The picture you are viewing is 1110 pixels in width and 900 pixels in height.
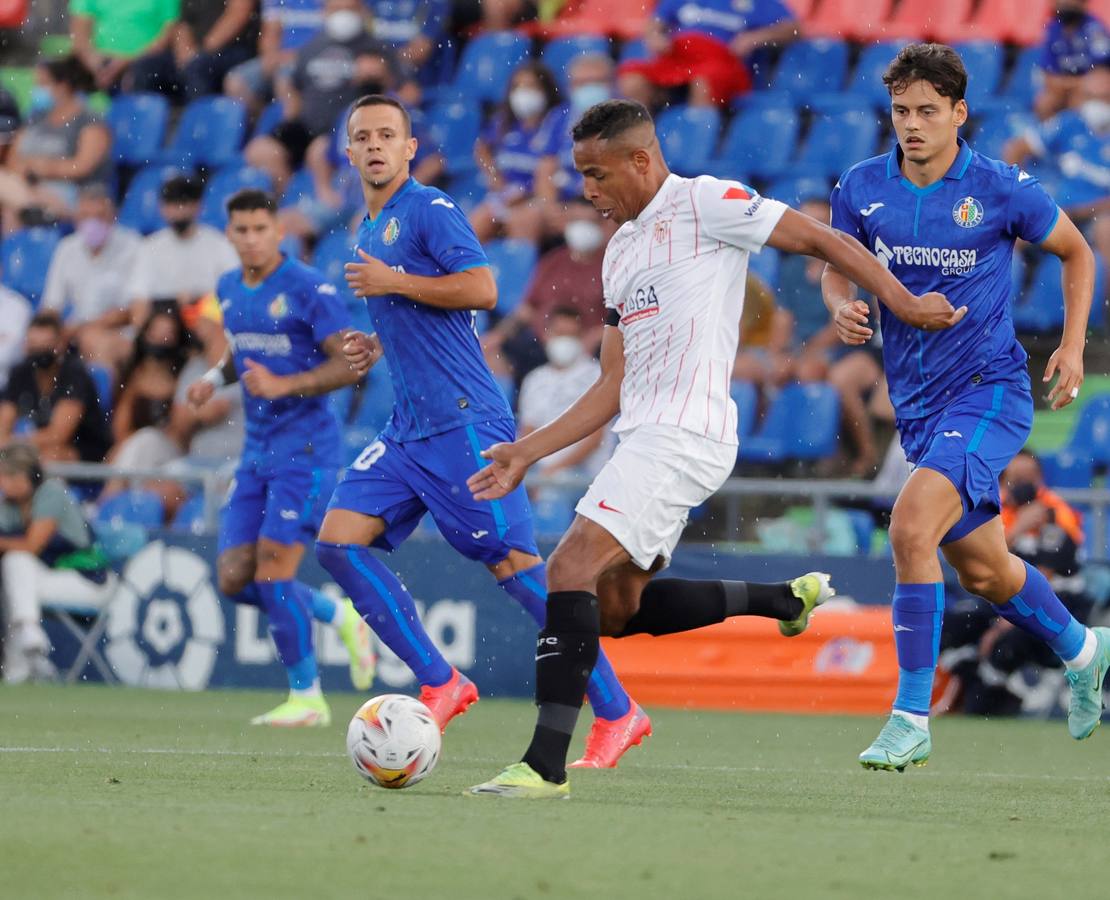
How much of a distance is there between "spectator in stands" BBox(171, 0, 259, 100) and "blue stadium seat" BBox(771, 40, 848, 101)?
5.09 metres

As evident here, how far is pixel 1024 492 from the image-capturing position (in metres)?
12.0

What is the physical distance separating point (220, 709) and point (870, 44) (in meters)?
8.75

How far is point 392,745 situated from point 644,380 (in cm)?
136

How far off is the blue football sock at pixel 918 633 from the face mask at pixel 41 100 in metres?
13.4

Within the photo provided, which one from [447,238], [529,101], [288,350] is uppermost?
[529,101]

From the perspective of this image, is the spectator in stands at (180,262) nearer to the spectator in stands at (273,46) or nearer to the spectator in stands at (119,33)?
the spectator in stands at (273,46)

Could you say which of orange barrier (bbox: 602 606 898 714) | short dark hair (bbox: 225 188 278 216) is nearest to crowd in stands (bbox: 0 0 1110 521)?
orange barrier (bbox: 602 606 898 714)

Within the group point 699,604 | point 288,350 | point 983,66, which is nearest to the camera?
point 699,604

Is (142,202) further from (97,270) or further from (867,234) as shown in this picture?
(867,234)

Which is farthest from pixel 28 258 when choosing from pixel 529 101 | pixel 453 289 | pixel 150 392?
pixel 453 289

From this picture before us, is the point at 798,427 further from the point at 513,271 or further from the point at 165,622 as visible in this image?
the point at 165,622

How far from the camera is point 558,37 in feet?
60.2

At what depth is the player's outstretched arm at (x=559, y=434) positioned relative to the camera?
6.29m

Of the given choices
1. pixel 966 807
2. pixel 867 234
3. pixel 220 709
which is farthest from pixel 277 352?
pixel 966 807
